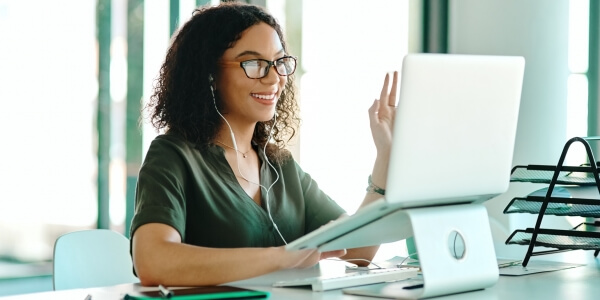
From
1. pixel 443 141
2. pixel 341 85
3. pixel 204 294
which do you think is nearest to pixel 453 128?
pixel 443 141

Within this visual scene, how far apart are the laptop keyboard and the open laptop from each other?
6cm

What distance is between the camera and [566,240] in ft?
7.04

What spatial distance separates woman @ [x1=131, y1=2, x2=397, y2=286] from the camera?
81.9 inches

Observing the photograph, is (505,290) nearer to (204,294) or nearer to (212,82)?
(204,294)

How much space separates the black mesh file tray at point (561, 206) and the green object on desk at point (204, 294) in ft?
2.80

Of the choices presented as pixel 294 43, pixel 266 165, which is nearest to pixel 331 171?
pixel 294 43

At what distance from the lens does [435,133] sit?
4.86 ft

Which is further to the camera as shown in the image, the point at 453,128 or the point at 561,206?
the point at 561,206

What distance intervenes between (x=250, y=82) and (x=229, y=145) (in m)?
0.20

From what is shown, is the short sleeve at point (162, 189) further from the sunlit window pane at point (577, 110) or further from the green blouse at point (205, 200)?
the sunlit window pane at point (577, 110)

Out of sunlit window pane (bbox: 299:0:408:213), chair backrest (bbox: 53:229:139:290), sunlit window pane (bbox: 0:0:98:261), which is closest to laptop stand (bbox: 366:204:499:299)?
chair backrest (bbox: 53:229:139:290)

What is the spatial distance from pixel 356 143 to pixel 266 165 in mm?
2632

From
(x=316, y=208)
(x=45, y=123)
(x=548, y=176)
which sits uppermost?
(x=45, y=123)

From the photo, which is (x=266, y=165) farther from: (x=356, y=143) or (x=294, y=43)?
(x=356, y=143)
